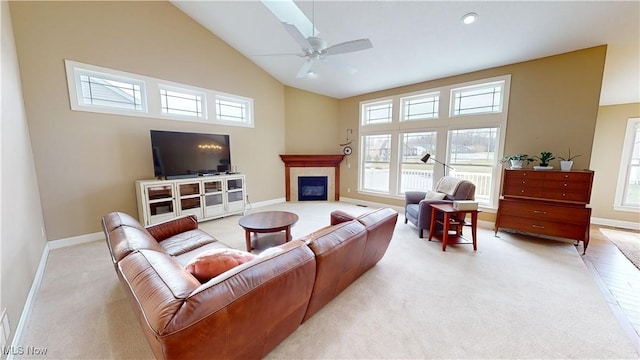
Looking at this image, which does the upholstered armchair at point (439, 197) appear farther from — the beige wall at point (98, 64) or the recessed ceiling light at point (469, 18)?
the beige wall at point (98, 64)

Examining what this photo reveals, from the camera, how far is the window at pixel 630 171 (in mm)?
4215

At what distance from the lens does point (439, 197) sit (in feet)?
11.8

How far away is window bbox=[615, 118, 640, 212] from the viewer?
4.21m

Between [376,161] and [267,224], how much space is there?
366cm

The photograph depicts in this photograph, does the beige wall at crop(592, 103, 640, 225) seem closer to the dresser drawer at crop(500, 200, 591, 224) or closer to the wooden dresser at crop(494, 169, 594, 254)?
the wooden dresser at crop(494, 169, 594, 254)

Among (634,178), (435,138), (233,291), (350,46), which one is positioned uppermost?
(350,46)

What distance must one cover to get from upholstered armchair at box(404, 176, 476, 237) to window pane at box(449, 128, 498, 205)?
2.67 feet

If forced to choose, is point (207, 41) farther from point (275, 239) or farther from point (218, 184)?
point (275, 239)

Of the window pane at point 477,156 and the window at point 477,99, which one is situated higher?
the window at point 477,99

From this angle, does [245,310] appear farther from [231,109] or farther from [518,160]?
[231,109]

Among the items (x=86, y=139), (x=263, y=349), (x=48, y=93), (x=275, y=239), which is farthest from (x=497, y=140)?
(x=48, y=93)

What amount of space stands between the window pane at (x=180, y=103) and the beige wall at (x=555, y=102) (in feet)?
16.9

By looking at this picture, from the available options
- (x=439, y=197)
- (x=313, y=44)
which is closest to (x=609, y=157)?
(x=439, y=197)

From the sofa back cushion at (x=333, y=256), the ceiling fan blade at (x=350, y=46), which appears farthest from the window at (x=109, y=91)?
the sofa back cushion at (x=333, y=256)
